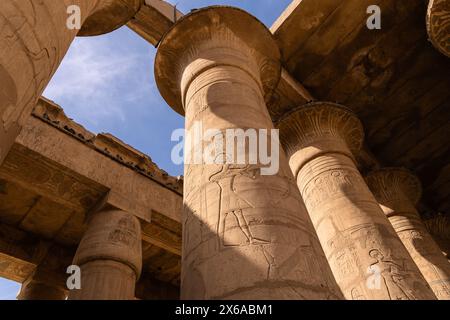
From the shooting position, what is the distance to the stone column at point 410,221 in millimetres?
7328

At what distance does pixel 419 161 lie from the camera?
10102 millimetres

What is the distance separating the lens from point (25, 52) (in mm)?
2213

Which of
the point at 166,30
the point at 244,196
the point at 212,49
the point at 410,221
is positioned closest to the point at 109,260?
the point at 212,49

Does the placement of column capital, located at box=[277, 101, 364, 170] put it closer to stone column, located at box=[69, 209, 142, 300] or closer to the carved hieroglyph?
the carved hieroglyph

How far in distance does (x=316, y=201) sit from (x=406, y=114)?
178 inches

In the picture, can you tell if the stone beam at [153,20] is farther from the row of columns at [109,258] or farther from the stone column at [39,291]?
the stone column at [39,291]

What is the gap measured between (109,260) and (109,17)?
3793 mm

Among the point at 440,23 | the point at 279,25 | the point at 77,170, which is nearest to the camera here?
the point at 440,23

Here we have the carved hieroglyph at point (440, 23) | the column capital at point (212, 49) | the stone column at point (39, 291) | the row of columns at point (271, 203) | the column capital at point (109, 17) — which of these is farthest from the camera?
the stone column at point (39, 291)

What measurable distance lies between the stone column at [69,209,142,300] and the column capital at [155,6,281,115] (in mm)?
2479

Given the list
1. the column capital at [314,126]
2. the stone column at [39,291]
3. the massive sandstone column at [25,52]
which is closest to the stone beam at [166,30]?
the column capital at [314,126]

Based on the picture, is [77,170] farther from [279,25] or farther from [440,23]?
[440,23]

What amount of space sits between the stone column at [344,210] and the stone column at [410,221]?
1.63m
